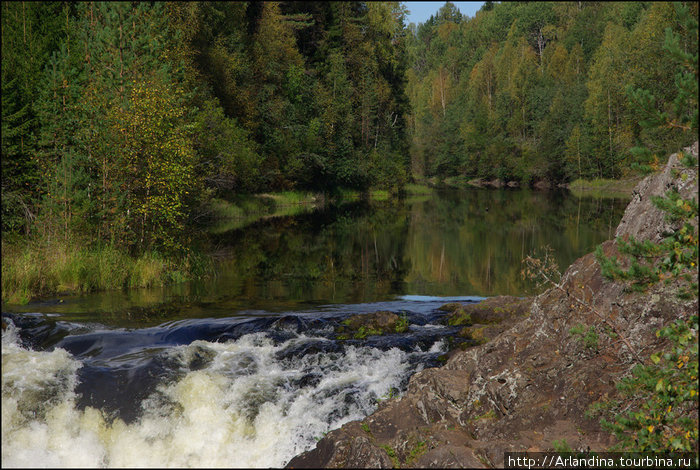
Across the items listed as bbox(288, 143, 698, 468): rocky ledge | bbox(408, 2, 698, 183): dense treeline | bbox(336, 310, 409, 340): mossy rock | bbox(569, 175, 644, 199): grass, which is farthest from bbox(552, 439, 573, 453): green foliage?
bbox(569, 175, 644, 199): grass

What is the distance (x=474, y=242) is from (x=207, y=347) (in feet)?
70.4

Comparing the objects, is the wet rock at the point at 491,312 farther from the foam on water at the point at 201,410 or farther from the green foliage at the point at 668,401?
the green foliage at the point at 668,401

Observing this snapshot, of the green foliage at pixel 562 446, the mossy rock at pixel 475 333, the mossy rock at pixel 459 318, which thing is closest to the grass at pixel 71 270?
the mossy rock at pixel 459 318

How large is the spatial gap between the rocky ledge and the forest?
7.13 feet

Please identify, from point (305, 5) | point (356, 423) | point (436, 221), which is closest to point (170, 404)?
point (356, 423)

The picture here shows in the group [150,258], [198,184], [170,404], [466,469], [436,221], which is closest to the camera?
[466,469]

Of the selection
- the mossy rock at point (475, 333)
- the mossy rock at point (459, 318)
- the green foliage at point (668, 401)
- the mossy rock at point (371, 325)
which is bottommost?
the mossy rock at point (459, 318)

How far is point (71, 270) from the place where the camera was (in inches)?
658

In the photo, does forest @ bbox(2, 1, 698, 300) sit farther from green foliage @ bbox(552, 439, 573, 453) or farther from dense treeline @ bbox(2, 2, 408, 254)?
green foliage @ bbox(552, 439, 573, 453)

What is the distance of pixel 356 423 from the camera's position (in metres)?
8.16

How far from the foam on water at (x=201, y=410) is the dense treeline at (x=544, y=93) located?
38.0 m

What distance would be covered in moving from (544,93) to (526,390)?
304ft

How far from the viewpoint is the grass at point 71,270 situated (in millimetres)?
15508

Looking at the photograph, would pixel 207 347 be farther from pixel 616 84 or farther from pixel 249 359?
pixel 616 84
